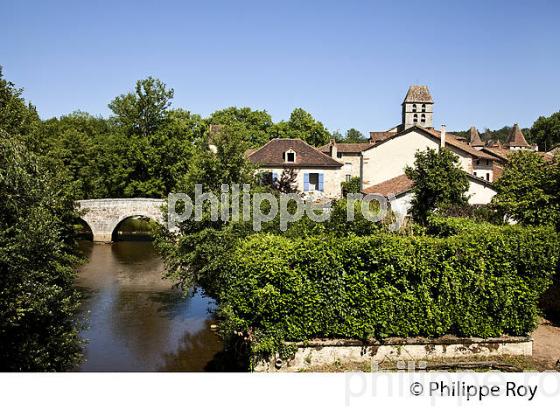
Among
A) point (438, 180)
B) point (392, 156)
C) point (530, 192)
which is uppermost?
point (392, 156)

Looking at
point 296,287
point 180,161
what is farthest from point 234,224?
point 180,161

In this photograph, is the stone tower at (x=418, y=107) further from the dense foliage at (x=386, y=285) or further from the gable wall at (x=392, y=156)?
the dense foliage at (x=386, y=285)

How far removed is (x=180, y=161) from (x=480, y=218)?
97.1 ft

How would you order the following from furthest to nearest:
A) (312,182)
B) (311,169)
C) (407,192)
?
(312,182) < (311,169) < (407,192)

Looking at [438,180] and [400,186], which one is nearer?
[438,180]

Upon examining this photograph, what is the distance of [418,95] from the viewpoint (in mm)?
53438

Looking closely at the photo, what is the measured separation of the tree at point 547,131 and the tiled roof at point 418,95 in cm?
5334

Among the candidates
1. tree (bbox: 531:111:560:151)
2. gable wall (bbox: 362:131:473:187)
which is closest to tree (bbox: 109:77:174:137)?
gable wall (bbox: 362:131:473:187)

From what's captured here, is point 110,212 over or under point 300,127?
under

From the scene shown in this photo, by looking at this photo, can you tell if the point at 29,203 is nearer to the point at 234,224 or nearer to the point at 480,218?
the point at 234,224

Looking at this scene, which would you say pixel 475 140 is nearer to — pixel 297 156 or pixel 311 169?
pixel 311 169

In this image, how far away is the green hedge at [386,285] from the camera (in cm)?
1281

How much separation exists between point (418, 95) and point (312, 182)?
21447 mm

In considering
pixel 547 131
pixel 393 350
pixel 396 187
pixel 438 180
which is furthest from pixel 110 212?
pixel 547 131
